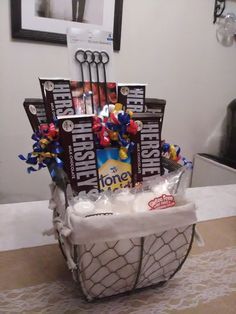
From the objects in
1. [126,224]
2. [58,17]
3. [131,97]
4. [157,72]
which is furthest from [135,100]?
[157,72]

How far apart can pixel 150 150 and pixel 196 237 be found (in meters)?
0.17

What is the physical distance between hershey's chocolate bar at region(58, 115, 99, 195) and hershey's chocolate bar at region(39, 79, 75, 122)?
2.5 inches

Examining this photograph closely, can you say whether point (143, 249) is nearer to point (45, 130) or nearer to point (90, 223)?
point (90, 223)

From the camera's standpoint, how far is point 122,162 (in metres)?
0.51

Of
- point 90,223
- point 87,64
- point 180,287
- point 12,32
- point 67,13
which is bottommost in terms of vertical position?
point 180,287

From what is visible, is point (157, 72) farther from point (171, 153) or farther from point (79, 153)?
point (79, 153)

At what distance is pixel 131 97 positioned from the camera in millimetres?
568

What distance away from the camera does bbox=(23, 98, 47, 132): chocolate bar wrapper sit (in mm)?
521

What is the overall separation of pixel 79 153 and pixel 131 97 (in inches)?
6.8

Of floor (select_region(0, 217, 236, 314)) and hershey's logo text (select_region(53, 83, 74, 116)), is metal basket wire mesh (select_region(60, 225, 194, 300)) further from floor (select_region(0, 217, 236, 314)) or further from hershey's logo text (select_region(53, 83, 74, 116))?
hershey's logo text (select_region(53, 83, 74, 116))

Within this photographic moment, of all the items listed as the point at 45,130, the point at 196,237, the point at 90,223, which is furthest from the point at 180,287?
the point at 45,130

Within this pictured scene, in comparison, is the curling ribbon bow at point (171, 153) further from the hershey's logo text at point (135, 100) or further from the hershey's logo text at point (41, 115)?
the hershey's logo text at point (41, 115)

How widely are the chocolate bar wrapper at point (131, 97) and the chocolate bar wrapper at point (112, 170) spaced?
4.3 inches

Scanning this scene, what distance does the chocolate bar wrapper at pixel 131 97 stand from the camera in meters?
0.56
